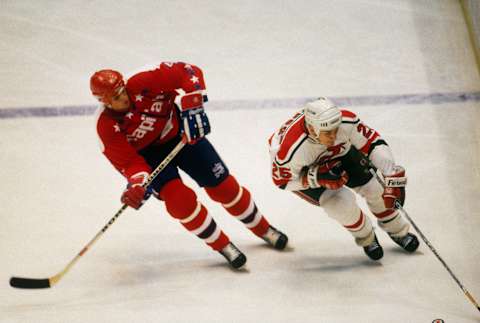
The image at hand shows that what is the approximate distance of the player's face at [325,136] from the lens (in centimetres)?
300

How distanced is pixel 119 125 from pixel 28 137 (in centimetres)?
146

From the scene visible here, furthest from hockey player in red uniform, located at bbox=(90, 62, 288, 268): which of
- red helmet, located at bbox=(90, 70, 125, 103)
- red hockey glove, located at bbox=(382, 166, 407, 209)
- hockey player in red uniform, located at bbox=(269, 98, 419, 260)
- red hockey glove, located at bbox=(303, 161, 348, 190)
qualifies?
red hockey glove, located at bbox=(382, 166, 407, 209)

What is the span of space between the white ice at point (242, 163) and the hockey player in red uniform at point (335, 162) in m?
0.44

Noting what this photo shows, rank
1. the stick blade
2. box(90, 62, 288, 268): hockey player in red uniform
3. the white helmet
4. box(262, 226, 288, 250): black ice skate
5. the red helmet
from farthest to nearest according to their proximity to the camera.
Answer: box(262, 226, 288, 250): black ice skate < the stick blade < box(90, 62, 288, 268): hockey player in red uniform < the red helmet < the white helmet

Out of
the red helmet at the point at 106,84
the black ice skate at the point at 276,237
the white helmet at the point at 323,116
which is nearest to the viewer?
the white helmet at the point at 323,116

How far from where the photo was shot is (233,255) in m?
3.58

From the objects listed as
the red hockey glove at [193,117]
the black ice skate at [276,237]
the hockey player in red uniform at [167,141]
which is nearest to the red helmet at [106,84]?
the hockey player in red uniform at [167,141]

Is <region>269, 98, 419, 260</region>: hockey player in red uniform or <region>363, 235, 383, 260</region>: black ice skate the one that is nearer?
<region>269, 98, 419, 260</region>: hockey player in red uniform

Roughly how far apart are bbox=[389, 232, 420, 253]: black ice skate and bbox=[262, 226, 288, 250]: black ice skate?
57 cm

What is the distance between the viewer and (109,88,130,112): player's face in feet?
10.4

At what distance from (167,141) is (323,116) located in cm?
89

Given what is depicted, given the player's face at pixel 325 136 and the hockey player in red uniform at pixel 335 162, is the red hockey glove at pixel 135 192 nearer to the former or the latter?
the hockey player in red uniform at pixel 335 162

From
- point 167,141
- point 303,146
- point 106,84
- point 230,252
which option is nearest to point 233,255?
point 230,252

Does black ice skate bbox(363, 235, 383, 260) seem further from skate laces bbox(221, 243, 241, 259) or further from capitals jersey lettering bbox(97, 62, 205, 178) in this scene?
capitals jersey lettering bbox(97, 62, 205, 178)
